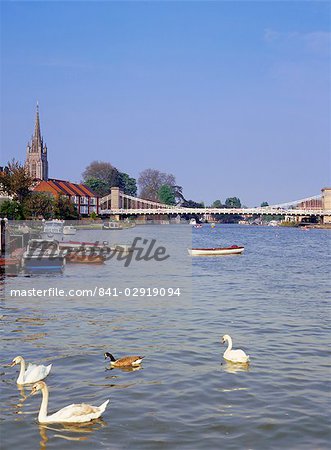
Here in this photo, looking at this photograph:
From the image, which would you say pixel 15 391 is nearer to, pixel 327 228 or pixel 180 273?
pixel 180 273

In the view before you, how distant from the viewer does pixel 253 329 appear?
64.0ft

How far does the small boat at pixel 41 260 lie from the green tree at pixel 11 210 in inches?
1320

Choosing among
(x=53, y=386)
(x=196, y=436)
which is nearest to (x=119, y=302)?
(x=53, y=386)

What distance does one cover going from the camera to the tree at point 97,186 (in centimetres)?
18388

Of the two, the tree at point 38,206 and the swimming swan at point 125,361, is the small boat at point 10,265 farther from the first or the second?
the tree at point 38,206

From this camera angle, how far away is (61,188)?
14625cm

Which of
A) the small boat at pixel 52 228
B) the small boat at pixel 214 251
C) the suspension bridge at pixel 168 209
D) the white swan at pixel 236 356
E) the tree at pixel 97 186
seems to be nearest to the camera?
the white swan at pixel 236 356

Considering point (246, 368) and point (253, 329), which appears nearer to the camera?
point (246, 368)

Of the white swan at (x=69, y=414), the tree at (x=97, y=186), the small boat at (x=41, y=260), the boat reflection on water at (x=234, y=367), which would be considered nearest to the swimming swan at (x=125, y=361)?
the boat reflection on water at (x=234, y=367)

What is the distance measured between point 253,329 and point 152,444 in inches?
395

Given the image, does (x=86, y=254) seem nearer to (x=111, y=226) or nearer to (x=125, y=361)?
(x=125, y=361)

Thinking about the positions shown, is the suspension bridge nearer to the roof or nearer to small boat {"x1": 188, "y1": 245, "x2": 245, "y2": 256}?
the roof

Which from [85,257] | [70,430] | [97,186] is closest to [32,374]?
[70,430]

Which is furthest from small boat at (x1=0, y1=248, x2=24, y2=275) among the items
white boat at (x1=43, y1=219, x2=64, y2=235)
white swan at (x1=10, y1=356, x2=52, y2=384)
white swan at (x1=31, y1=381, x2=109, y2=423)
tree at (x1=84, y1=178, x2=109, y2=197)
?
tree at (x1=84, y1=178, x2=109, y2=197)
